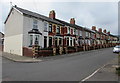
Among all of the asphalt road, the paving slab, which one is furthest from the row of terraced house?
the paving slab

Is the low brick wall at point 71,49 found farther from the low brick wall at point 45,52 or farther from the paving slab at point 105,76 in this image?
the paving slab at point 105,76

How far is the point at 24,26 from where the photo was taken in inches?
797

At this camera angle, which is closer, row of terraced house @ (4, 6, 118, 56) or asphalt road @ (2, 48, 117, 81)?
asphalt road @ (2, 48, 117, 81)

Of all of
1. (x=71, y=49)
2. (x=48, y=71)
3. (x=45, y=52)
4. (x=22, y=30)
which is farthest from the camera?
(x=71, y=49)

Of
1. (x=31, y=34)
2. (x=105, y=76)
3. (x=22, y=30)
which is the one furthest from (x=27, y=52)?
(x=105, y=76)

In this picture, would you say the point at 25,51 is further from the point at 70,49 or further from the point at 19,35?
the point at 70,49

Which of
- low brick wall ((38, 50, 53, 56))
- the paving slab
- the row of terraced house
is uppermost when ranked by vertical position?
the row of terraced house

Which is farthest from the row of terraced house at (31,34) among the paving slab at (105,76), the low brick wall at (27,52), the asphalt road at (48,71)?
the paving slab at (105,76)

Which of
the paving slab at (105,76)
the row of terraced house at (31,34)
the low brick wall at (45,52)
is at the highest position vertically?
the row of terraced house at (31,34)

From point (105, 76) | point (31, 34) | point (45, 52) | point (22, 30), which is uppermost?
point (22, 30)

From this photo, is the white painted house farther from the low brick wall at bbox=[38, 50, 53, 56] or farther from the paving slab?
the paving slab

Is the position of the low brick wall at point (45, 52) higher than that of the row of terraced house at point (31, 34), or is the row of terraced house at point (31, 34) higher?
the row of terraced house at point (31, 34)

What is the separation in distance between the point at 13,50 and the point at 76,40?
18496 millimetres

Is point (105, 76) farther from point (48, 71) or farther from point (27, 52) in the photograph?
point (27, 52)
